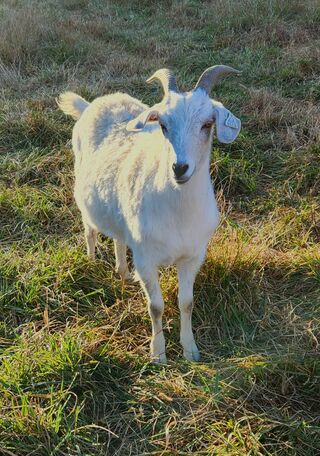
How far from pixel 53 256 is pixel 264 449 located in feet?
7.11

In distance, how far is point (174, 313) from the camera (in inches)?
149

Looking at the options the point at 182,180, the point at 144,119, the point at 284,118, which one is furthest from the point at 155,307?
the point at 284,118

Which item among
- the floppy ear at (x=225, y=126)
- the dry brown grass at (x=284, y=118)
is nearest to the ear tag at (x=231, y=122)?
the floppy ear at (x=225, y=126)

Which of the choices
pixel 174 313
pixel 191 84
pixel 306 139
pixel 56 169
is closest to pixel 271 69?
pixel 191 84

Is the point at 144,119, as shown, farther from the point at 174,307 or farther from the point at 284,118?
the point at 284,118

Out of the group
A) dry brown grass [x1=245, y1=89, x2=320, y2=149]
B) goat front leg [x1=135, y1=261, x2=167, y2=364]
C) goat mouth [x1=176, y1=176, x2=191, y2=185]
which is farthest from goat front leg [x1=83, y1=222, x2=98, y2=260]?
dry brown grass [x1=245, y1=89, x2=320, y2=149]

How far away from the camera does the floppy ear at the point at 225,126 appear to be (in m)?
2.84

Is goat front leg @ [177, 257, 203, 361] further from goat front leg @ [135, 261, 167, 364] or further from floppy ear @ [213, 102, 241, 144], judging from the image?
floppy ear @ [213, 102, 241, 144]

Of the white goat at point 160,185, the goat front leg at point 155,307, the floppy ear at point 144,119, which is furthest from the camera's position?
the goat front leg at point 155,307

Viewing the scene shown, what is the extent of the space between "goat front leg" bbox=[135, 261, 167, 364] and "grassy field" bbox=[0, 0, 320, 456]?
0.35 ft

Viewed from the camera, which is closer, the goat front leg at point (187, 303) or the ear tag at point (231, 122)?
the ear tag at point (231, 122)

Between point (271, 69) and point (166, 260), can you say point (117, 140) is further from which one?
point (271, 69)

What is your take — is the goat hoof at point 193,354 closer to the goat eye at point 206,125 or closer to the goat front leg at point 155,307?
the goat front leg at point 155,307

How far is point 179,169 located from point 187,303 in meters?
1.11
